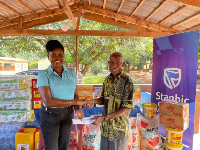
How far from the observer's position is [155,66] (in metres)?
3.10

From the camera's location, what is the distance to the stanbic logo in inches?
105

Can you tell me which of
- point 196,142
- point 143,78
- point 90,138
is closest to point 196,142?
point 196,142

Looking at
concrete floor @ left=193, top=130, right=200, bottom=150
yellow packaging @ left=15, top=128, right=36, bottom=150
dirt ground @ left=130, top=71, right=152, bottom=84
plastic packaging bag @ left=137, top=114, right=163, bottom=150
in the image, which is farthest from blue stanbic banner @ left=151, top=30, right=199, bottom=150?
dirt ground @ left=130, top=71, right=152, bottom=84

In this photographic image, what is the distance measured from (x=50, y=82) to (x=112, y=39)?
22.3ft

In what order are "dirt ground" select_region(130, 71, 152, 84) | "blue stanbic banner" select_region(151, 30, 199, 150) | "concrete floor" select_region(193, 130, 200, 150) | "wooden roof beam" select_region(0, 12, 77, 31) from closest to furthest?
"blue stanbic banner" select_region(151, 30, 199, 150) < "concrete floor" select_region(193, 130, 200, 150) < "wooden roof beam" select_region(0, 12, 77, 31) < "dirt ground" select_region(130, 71, 152, 84)

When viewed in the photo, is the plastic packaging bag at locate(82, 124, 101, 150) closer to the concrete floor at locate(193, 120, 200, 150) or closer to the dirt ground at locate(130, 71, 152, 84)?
the concrete floor at locate(193, 120, 200, 150)

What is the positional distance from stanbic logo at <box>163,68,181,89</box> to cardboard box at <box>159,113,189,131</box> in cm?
62

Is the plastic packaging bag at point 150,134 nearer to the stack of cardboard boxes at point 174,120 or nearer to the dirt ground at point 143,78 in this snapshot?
the stack of cardboard boxes at point 174,120

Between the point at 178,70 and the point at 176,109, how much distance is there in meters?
0.74

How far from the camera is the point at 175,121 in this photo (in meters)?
2.32

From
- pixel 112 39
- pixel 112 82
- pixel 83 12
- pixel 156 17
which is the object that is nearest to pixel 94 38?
pixel 112 39

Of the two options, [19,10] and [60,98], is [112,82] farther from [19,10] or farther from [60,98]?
[19,10]

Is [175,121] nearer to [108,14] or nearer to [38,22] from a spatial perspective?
[108,14]

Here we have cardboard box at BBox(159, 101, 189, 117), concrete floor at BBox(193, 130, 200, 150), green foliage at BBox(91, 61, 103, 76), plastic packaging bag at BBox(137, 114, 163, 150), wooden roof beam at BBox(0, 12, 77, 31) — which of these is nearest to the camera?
cardboard box at BBox(159, 101, 189, 117)
